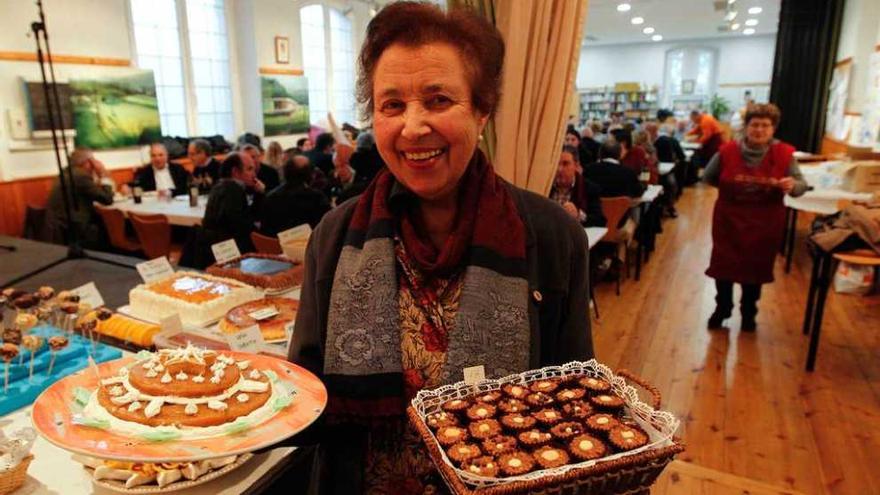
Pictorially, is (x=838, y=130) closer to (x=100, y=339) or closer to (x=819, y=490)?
(x=819, y=490)

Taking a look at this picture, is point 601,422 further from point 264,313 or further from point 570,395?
point 264,313

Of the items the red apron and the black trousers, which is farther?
the black trousers

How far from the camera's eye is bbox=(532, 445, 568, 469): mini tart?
2.61 feet

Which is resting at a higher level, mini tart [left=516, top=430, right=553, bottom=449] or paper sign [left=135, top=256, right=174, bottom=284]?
mini tart [left=516, top=430, right=553, bottom=449]

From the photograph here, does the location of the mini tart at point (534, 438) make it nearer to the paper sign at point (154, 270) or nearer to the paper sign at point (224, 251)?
the paper sign at point (154, 270)

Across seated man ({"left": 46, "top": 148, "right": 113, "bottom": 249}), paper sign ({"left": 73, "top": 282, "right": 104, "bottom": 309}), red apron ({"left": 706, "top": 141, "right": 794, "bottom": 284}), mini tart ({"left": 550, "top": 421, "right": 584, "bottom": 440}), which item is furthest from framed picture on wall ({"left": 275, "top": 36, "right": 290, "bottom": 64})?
mini tart ({"left": 550, "top": 421, "right": 584, "bottom": 440})

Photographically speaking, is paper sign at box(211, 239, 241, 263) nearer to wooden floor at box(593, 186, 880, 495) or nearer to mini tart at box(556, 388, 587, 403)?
mini tart at box(556, 388, 587, 403)

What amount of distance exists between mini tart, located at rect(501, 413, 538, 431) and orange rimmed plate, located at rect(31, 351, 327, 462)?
382 millimetres

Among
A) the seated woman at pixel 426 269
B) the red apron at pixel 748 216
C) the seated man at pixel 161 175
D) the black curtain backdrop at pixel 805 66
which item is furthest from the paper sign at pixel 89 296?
the black curtain backdrop at pixel 805 66

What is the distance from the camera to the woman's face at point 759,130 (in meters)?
3.85

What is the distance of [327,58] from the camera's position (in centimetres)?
1213

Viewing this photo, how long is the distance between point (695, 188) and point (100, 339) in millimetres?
11571

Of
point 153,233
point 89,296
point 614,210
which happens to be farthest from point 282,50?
point 89,296

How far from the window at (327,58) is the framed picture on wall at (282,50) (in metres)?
0.69
